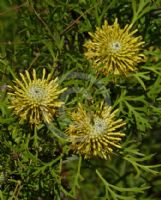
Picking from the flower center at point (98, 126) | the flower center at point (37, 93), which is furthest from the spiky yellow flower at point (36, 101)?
the flower center at point (98, 126)

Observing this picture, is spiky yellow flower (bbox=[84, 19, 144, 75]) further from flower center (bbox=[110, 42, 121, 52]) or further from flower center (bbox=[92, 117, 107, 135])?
flower center (bbox=[92, 117, 107, 135])

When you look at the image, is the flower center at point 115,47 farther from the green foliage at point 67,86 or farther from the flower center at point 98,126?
the flower center at point 98,126

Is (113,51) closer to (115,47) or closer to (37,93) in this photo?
(115,47)

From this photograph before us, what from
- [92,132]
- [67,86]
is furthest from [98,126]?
[67,86]

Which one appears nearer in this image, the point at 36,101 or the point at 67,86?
the point at 36,101

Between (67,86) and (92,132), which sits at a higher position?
(67,86)

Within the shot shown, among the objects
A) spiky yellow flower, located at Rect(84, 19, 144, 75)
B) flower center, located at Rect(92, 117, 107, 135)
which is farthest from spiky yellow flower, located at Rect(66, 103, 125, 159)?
spiky yellow flower, located at Rect(84, 19, 144, 75)

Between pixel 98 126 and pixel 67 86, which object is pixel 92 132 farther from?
pixel 67 86
